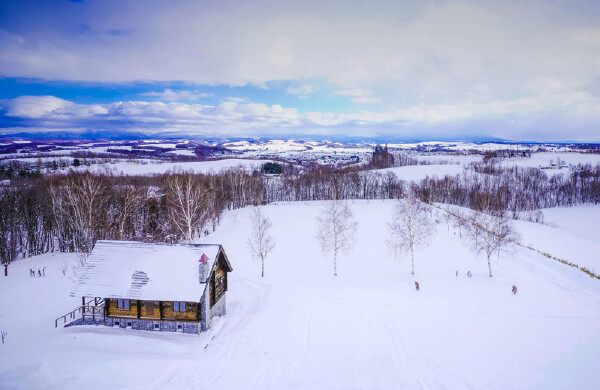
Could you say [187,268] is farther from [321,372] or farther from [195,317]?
[321,372]

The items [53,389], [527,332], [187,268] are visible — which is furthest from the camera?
[187,268]

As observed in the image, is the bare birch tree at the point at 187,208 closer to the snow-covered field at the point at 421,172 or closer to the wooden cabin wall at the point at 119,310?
the wooden cabin wall at the point at 119,310

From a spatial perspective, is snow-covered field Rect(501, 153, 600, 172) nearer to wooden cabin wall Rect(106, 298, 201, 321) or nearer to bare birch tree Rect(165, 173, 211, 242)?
bare birch tree Rect(165, 173, 211, 242)

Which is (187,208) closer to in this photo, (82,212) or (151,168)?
(82,212)

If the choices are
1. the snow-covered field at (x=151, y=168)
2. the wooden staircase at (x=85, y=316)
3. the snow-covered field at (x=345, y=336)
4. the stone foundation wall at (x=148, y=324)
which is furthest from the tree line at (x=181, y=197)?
the snow-covered field at (x=151, y=168)

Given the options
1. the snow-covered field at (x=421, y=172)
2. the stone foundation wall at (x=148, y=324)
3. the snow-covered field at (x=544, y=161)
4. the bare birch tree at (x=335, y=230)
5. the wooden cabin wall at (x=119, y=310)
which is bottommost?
the stone foundation wall at (x=148, y=324)

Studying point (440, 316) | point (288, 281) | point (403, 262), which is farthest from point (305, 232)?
point (440, 316)

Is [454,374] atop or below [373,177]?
below
